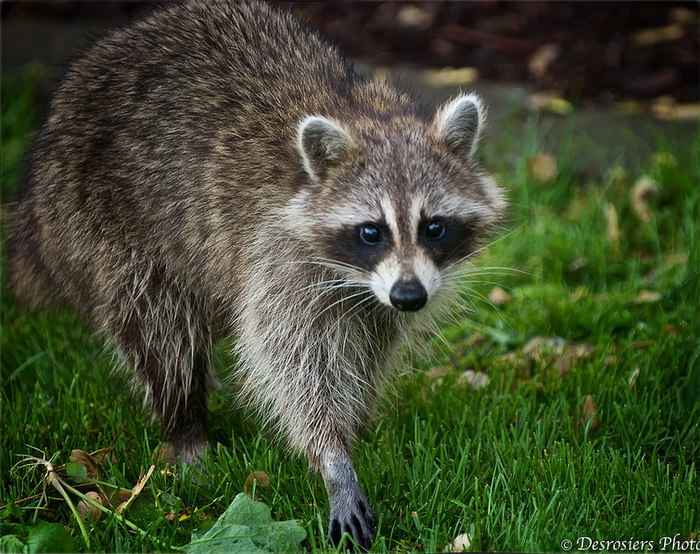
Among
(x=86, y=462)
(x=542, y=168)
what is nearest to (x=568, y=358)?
(x=542, y=168)

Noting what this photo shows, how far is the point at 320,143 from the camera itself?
323cm

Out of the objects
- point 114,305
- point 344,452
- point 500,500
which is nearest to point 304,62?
point 114,305

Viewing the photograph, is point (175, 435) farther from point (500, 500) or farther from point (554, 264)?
point (554, 264)

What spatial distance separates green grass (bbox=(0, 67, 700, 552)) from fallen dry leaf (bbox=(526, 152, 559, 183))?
51 centimetres

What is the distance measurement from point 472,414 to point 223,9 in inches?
80.1

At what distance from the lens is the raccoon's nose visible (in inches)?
116

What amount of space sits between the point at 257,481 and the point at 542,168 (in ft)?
10.5

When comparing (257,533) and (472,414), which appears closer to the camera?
(257,533)

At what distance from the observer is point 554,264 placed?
4.87 metres

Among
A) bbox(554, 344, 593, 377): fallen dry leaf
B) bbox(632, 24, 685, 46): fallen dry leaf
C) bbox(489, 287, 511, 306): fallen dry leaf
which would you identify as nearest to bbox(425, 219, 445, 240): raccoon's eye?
bbox(554, 344, 593, 377): fallen dry leaf

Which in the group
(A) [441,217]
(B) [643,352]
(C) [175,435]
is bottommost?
(C) [175,435]

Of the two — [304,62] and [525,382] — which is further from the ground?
[304,62]

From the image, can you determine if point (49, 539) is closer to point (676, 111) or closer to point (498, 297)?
point (498, 297)

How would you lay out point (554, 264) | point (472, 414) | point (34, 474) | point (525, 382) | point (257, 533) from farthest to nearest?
point (554, 264) → point (525, 382) → point (472, 414) → point (34, 474) → point (257, 533)
